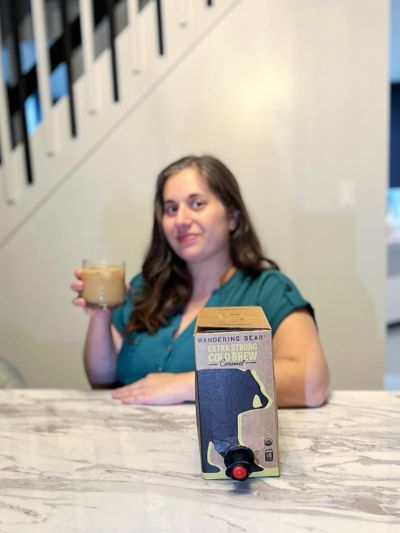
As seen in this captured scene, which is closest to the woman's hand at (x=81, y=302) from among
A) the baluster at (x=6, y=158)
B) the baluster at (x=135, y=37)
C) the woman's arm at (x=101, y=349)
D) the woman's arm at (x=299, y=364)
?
the woman's arm at (x=101, y=349)

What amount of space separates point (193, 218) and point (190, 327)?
0.32 meters

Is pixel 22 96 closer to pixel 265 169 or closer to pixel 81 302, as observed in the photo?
pixel 265 169

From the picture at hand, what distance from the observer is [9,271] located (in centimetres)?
246

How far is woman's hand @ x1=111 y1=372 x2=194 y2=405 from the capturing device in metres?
1.22

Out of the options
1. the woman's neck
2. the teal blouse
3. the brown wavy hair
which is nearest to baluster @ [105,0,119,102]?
the brown wavy hair

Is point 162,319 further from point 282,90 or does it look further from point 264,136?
point 282,90

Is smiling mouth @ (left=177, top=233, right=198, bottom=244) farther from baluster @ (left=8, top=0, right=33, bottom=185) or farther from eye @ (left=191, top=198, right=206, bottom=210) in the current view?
baluster @ (left=8, top=0, right=33, bottom=185)

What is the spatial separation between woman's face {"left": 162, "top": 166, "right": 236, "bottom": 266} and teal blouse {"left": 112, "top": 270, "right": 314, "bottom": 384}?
0.42ft

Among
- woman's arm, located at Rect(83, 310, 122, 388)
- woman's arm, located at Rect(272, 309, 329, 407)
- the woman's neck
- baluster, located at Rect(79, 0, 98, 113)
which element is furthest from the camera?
baluster, located at Rect(79, 0, 98, 113)

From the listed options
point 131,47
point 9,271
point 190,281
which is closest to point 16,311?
point 9,271

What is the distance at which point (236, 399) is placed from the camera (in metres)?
0.82

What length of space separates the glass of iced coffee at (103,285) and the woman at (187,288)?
0.03 meters

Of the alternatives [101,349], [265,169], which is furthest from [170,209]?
[265,169]

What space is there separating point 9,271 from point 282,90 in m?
1.55
